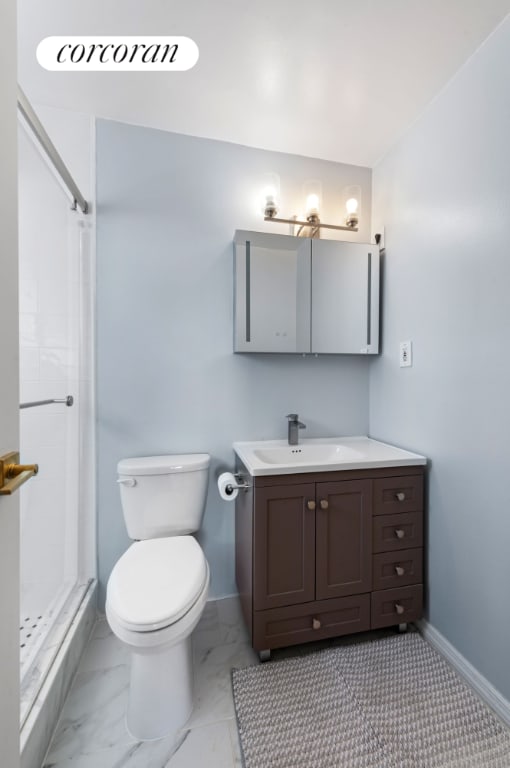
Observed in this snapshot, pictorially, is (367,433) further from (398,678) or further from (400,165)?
(400,165)

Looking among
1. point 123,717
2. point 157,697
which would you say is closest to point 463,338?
point 157,697

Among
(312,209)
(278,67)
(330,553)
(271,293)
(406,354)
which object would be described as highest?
(278,67)

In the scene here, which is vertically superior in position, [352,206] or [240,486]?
[352,206]

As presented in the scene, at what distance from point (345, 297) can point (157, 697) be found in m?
1.81

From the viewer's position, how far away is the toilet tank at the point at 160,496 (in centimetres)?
142

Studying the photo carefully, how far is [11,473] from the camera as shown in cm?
64

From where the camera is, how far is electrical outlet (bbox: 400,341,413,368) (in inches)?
61.4

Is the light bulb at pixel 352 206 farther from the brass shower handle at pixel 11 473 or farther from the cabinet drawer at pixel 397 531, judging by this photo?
the brass shower handle at pixel 11 473

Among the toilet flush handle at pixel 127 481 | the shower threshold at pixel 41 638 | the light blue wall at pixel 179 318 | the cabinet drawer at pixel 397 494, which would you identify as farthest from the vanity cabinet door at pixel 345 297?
the shower threshold at pixel 41 638

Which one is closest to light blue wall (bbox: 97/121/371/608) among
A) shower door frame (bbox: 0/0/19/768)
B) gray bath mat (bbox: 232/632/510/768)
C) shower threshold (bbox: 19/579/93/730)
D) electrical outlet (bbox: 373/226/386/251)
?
shower threshold (bbox: 19/579/93/730)

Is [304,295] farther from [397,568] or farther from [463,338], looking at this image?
[397,568]

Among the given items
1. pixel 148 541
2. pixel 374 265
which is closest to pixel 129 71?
pixel 374 265

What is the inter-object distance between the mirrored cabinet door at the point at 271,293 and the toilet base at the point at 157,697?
1240 millimetres

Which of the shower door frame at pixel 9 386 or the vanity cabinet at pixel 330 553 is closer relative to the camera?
the shower door frame at pixel 9 386
